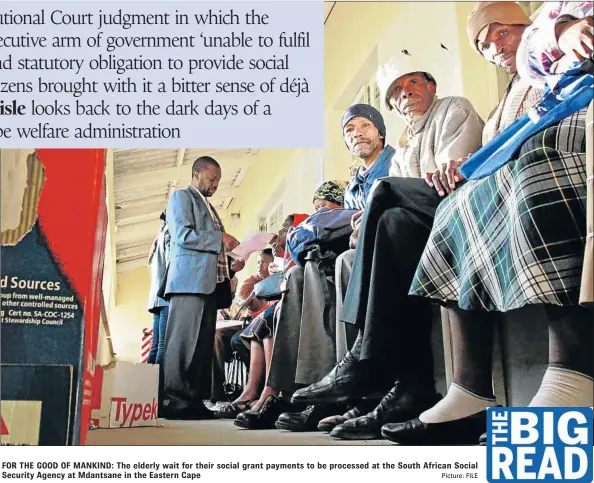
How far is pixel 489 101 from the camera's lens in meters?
1.57

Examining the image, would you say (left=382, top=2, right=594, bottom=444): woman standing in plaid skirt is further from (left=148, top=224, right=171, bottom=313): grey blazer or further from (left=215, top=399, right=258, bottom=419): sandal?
(left=148, top=224, right=171, bottom=313): grey blazer

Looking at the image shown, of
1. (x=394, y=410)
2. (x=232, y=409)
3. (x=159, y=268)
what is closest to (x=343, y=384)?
(x=394, y=410)

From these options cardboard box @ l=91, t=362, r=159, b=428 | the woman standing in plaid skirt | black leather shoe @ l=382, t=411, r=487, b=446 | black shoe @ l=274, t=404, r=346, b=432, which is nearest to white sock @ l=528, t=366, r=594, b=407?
the woman standing in plaid skirt

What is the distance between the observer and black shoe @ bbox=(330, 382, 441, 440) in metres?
0.88

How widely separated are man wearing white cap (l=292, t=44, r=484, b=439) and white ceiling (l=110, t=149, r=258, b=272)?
815mm

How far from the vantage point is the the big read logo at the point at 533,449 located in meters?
0.70

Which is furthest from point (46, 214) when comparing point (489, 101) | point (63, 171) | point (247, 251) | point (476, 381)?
point (489, 101)

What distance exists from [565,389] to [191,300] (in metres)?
1.12

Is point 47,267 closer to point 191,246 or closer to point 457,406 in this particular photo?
point 457,406

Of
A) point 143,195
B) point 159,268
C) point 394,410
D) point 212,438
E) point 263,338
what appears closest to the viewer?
point 394,410

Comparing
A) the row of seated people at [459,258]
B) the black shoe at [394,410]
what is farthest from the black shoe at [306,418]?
the black shoe at [394,410]

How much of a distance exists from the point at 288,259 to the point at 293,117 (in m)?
0.50

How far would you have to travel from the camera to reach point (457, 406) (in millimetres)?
789

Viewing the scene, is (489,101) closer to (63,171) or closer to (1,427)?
(63,171)
